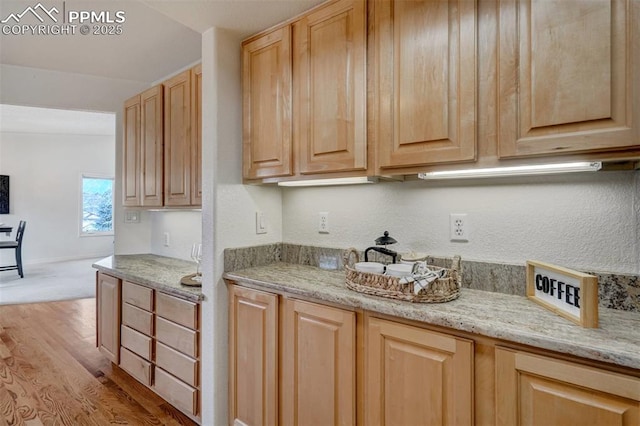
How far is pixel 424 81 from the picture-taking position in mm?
1332

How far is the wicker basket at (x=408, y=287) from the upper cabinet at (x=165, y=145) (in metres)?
1.37

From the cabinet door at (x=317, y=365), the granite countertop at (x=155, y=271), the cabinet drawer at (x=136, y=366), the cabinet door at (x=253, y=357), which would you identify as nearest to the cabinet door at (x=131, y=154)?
the granite countertop at (x=155, y=271)

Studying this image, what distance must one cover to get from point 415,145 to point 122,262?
2555 mm

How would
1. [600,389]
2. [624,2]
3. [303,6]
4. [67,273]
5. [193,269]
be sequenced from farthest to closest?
[67,273]
[193,269]
[303,6]
[624,2]
[600,389]

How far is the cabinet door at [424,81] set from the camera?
1.24 m

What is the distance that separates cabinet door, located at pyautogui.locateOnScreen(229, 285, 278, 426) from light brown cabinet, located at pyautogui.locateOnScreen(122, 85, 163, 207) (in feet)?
4.41

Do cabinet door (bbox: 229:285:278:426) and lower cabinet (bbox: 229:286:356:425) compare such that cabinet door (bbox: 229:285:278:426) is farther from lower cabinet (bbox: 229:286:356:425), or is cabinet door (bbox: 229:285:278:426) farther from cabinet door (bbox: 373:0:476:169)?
cabinet door (bbox: 373:0:476:169)

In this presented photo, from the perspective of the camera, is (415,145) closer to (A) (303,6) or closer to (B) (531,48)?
(B) (531,48)

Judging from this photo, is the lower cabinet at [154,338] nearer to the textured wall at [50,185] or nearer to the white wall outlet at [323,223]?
the white wall outlet at [323,223]

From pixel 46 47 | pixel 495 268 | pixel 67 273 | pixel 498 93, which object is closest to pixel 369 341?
pixel 495 268

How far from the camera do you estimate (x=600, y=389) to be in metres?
0.88

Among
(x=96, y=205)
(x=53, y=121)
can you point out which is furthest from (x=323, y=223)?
(x=96, y=205)

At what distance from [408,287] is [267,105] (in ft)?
3.95

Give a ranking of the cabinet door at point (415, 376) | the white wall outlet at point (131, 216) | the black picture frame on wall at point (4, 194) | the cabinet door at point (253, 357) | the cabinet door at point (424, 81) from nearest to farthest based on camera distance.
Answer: the cabinet door at point (415, 376) < the cabinet door at point (424, 81) < the cabinet door at point (253, 357) < the white wall outlet at point (131, 216) < the black picture frame on wall at point (4, 194)
